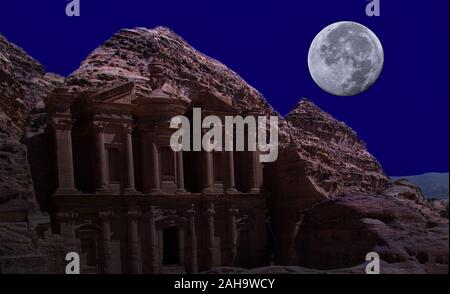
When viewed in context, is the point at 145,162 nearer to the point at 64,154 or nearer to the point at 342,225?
the point at 64,154

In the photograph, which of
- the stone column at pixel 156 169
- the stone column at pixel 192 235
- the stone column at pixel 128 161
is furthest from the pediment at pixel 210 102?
the stone column at pixel 192 235

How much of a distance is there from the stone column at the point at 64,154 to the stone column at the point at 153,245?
3989 millimetres

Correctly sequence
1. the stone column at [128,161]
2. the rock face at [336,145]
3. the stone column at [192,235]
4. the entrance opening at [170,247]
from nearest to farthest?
the stone column at [128,161] → the stone column at [192,235] → the entrance opening at [170,247] → the rock face at [336,145]

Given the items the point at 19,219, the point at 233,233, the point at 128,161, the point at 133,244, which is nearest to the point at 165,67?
the point at 128,161

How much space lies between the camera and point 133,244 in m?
25.2

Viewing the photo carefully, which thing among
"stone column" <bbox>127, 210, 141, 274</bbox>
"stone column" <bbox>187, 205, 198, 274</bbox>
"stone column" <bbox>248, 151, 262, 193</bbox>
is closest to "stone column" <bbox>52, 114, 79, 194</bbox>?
"stone column" <bbox>127, 210, 141, 274</bbox>

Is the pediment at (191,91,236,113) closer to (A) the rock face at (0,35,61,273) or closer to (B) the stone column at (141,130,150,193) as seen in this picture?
(B) the stone column at (141,130,150,193)

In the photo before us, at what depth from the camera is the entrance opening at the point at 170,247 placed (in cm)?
2709

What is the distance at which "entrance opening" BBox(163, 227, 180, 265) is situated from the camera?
27.1 metres

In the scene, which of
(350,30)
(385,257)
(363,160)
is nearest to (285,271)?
(385,257)

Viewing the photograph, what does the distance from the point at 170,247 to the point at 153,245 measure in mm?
2139

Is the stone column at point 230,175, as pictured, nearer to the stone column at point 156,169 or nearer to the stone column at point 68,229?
the stone column at point 156,169

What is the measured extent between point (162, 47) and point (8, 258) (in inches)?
1200

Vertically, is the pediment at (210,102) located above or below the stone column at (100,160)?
above
